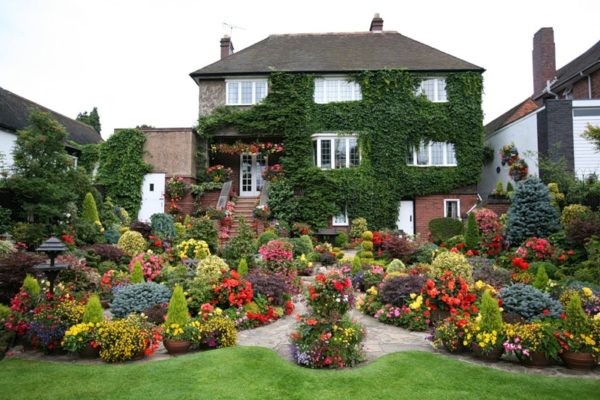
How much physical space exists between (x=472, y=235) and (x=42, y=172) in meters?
15.1

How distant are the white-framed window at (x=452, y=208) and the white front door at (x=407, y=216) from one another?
1.72 meters

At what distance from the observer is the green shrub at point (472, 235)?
589 inches

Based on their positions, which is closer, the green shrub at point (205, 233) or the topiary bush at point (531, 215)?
the topiary bush at point (531, 215)

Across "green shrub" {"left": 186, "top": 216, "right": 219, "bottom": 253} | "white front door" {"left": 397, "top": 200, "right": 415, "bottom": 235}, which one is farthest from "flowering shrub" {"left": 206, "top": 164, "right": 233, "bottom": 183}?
"white front door" {"left": 397, "top": 200, "right": 415, "bottom": 235}

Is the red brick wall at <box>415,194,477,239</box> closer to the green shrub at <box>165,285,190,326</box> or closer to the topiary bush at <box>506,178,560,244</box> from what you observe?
the topiary bush at <box>506,178,560,244</box>

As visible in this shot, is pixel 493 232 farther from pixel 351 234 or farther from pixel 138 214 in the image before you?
pixel 138 214

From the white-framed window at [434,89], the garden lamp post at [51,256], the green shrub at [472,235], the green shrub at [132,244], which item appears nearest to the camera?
the garden lamp post at [51,256]

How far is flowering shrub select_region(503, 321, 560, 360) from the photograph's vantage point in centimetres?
611

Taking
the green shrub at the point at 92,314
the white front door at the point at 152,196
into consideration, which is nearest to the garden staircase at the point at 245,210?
the white front door at the point at 152,196

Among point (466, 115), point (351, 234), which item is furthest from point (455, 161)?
point (351, 234)

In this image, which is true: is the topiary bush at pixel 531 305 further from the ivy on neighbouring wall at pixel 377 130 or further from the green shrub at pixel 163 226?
the ivy on neighbouring wall at pixel 377 130

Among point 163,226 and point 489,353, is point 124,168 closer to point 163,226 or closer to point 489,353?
point 163,226

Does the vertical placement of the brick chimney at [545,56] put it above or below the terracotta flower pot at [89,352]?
above

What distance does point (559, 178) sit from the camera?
17234 millimetres
